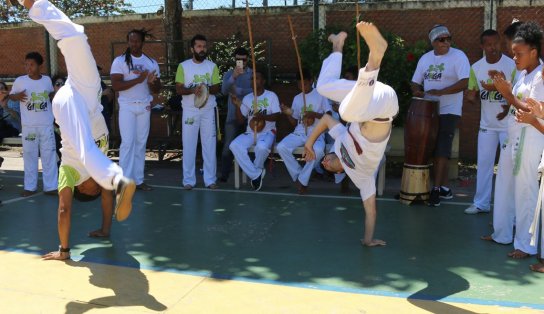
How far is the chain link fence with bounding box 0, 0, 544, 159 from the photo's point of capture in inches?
361

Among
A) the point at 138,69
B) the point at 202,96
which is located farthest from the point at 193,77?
the point at 138,69

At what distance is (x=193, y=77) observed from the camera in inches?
318

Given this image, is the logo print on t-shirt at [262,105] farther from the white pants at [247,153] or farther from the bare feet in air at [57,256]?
the bare feet in air at [57,256]

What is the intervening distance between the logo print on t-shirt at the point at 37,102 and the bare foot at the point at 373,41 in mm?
5035

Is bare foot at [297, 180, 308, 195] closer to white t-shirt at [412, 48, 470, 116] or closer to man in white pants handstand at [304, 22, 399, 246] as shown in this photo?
white t-shirt at [412, 48, 470, 116]

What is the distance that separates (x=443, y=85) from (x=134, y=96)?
406cm

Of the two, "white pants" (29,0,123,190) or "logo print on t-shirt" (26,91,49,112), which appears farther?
"logo print on t-shirt" (26,91,49,112)

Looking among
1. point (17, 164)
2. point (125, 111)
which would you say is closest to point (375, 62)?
point (125, 111)

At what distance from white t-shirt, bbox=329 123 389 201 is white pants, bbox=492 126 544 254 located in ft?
3.72

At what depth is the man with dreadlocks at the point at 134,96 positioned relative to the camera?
781 cm

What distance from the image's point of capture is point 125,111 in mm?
7859

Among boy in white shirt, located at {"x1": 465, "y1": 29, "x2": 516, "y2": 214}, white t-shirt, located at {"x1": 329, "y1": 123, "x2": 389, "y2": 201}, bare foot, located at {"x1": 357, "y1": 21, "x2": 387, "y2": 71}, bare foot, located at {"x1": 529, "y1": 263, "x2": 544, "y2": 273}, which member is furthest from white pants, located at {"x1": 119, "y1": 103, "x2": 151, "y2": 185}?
bare foot, located at {"x1": 529, "y1": 263, "x2": 544, "y2": 273}

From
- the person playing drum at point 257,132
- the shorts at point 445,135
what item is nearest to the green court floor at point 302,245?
the person playing drum at point 257,132

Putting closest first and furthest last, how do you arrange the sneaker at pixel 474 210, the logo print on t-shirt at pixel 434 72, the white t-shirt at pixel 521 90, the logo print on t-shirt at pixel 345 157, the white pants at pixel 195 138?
the white t-shirt at pixel 521 90
the logo print on t-shirt at pixel 345 157
the sneaker at pixel 474 210
the logo print on t-shirt at pixel 434 72
the white pants at pixel 195 138
